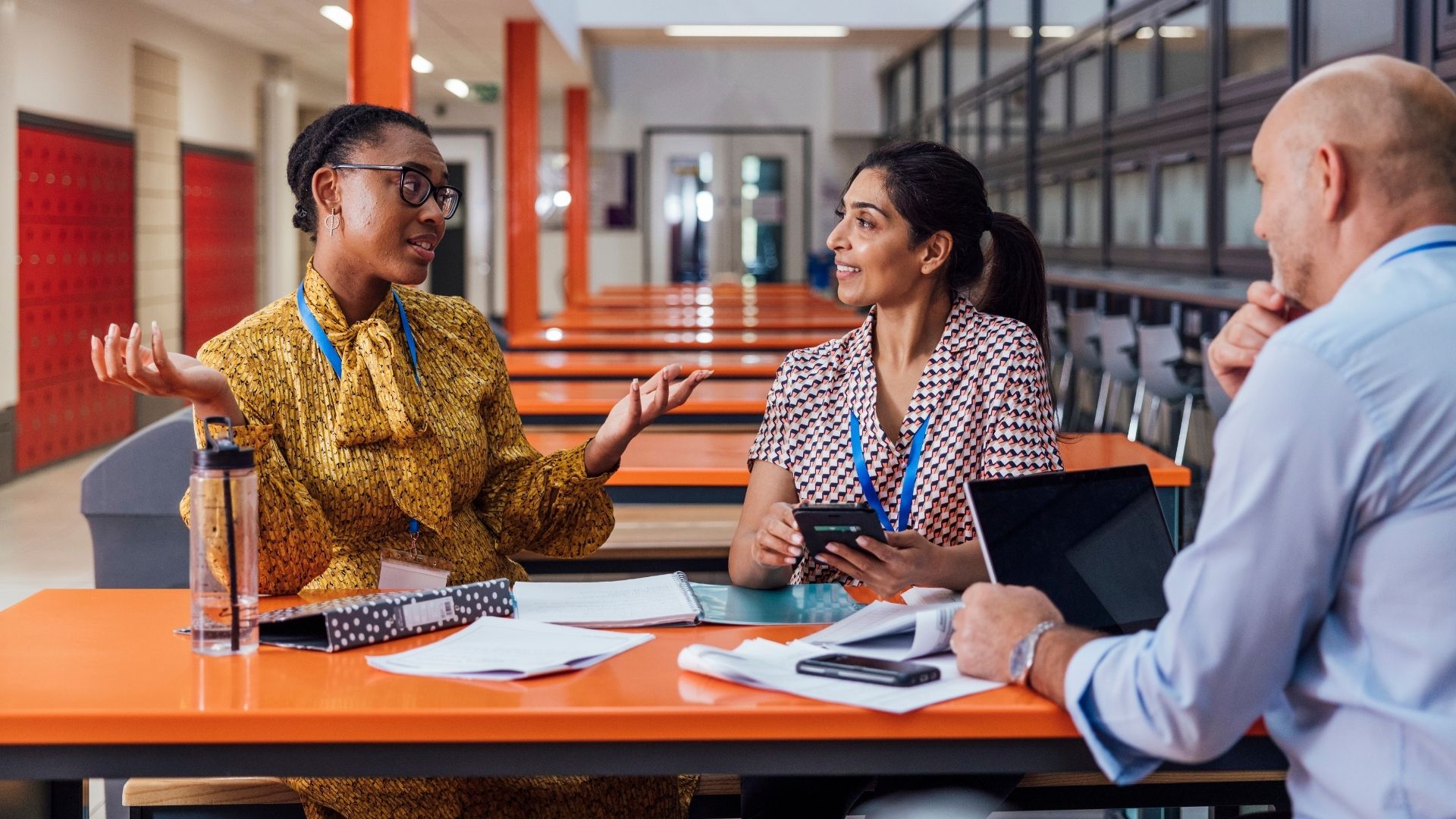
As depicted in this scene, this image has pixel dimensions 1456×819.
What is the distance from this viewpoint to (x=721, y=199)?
16.0 m

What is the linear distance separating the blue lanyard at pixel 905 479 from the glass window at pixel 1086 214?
271 inches

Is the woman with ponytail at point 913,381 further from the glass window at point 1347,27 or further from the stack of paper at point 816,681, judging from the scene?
the glass window at point 1347,27

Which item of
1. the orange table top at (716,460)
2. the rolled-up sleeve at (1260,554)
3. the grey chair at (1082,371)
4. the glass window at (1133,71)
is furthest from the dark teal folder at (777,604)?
the glass window at (1133,71)

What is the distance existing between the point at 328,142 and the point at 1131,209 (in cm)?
683

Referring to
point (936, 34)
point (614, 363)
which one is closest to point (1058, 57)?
point (936, 34)

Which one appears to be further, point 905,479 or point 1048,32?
point 1048,32

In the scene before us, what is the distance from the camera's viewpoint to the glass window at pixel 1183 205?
7.02 meters

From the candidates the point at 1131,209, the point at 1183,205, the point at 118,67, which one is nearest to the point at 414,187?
the point at 1183,205

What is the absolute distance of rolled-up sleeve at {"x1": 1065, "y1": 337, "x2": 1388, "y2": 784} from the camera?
3.66 ft

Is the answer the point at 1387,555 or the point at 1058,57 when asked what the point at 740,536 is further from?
the point at 1058,57

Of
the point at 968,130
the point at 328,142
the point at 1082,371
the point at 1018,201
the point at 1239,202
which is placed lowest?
the point at 1082,371

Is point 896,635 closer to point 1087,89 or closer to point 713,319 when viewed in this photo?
point 713,319

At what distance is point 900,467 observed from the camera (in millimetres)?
2102

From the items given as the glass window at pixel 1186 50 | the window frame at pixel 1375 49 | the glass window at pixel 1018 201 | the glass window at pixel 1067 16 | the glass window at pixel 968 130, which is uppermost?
the glass window at pixel 1067 16
